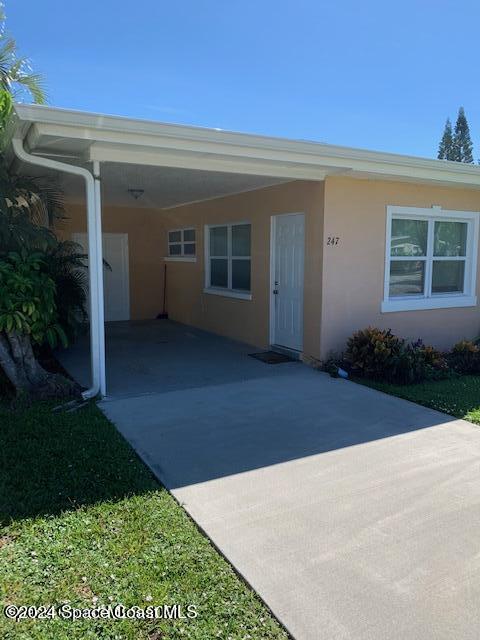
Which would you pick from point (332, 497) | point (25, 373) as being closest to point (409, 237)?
point (332, 497)

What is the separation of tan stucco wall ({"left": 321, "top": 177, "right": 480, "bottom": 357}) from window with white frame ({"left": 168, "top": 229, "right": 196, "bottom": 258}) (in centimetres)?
456

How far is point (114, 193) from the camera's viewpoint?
31.3 feet

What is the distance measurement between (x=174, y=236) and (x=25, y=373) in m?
7.07

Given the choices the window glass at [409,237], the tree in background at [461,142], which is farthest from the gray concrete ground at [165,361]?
the tree in background at [461,142]

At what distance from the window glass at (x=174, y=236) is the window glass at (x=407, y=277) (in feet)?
18.3

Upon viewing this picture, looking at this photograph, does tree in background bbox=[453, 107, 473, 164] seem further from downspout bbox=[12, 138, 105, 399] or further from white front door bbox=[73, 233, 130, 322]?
downspout bbox=[12, 138, 105, 399]

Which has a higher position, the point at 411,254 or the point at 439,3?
the point at 439,3

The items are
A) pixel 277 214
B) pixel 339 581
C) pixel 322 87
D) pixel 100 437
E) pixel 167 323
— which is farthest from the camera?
pixel 322 87

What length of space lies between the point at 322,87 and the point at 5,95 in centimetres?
1304

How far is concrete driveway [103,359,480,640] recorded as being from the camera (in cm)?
250

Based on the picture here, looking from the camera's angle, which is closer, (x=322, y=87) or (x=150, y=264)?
(x=150, y=264)

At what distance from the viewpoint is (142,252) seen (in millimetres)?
12602

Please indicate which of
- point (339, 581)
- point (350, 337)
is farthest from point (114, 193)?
point (339, 581)

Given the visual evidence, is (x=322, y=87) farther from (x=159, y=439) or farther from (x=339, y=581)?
(x=339, y=581)
